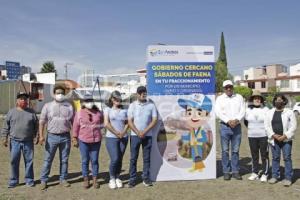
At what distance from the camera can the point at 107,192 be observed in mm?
6250

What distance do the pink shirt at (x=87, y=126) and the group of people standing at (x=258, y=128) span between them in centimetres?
246

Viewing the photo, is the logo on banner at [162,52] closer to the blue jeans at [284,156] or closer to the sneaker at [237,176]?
the blue jeans at [284,156]

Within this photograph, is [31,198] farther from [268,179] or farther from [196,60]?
[268,179]

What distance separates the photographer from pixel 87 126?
6.39 m

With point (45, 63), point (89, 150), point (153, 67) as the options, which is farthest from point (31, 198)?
point (45, 63)

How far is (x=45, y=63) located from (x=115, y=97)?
5575 cm

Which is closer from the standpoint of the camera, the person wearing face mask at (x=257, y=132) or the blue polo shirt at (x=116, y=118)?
the blue polo shirt at (x=116, y=118)

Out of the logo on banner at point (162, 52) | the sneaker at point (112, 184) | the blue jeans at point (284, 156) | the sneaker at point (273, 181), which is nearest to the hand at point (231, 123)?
the blue jeans at point (284, 156)

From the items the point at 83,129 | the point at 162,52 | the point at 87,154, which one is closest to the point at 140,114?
the point at 83,129

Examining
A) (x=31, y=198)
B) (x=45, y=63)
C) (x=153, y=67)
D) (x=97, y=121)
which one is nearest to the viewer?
(x=31, y=198)

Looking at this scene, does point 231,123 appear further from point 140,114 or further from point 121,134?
point 121,134

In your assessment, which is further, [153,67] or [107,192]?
[153,67]

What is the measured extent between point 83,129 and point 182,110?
203 cm

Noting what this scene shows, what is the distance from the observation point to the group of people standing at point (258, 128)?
664cm
